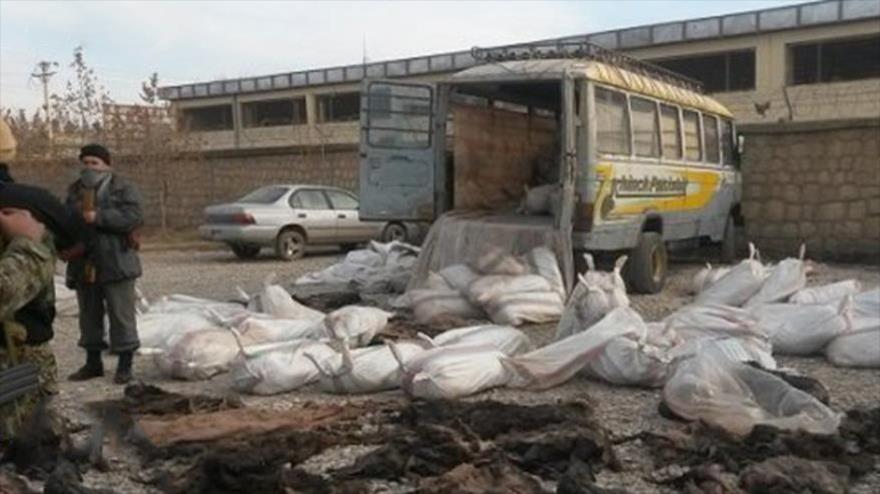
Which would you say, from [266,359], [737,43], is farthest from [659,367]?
[737,43]

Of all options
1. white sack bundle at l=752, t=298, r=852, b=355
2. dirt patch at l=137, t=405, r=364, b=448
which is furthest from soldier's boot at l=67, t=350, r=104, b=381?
white sack bundle at l=752, t=298, r=852, b=355

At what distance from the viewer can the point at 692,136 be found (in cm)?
1215

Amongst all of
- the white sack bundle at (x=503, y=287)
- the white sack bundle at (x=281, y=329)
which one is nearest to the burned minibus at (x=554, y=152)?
the white sack bundle at (x=503, y=287)

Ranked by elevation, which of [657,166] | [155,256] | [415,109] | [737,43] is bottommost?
[155,256]

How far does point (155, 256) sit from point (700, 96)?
10917 mm

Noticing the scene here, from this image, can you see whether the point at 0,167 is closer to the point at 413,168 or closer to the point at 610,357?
the point at 610,357

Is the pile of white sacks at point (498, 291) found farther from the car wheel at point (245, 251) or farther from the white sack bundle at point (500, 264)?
the car wheel at point (245, 251)

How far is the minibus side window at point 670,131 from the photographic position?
11.2 meters

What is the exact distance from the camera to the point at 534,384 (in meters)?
6.22

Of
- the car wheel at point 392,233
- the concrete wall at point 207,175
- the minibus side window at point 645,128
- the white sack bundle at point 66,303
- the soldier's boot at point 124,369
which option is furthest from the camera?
the concrete wall at point 207,175

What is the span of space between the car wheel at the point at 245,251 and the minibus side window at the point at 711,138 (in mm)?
7829

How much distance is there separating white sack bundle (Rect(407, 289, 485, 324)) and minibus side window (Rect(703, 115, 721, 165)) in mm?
5122

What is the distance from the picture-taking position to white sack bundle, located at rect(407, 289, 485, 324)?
8961 mm

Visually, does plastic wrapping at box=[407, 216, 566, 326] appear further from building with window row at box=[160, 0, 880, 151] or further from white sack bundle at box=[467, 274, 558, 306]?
building with window row at box=[160, 0, 880, 151]
